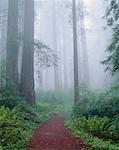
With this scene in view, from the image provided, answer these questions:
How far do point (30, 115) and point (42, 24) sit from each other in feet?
Result: 151

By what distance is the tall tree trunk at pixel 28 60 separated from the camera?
20045mm

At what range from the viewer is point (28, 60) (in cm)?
2041

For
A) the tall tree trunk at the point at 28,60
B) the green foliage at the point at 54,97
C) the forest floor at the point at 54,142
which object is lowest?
the forest floor at the point at 54,142

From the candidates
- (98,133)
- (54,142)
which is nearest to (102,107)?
(98,133)

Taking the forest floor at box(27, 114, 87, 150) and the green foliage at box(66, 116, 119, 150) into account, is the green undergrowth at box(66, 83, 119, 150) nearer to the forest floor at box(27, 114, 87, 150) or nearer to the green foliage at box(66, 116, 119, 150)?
the green foliage at box(66, 116, 119, 150)

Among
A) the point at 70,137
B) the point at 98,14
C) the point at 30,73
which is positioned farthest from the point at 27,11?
the point at 98,14

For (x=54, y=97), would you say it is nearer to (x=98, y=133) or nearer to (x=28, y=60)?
(x=28, y=60)

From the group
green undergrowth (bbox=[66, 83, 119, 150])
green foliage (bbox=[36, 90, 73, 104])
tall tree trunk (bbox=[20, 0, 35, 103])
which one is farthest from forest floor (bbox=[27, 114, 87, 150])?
green foliage (bbox=[36, 90, 73, 104])

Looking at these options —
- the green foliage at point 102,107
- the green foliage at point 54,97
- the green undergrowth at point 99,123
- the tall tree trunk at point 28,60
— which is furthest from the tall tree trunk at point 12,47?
the green foliage at point 54,97

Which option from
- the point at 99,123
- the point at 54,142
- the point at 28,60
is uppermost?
the point at 28,60

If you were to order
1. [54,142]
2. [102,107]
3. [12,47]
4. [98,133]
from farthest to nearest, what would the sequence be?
[12,47], [102,107], [98,133], [54,142]

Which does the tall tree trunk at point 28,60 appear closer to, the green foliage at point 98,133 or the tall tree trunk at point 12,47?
the tall tree trunk at point 12,47

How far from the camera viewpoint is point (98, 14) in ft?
220

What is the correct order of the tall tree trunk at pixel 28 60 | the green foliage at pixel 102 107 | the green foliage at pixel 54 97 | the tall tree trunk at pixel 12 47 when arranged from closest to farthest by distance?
the green foliage at pixel 102 107, the tall tree trunk at pixel 12 47, the tall tree trunk at pixel 28 60, the green foliage at pixel 54 97
